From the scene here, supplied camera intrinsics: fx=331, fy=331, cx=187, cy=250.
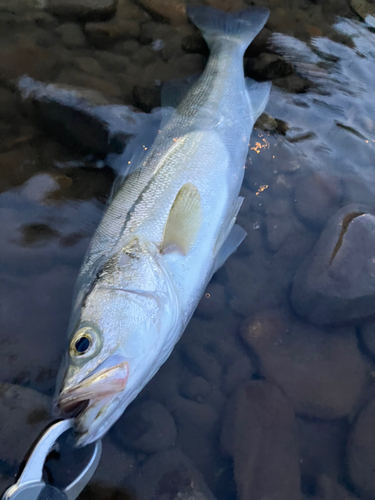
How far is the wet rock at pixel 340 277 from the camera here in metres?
2.25

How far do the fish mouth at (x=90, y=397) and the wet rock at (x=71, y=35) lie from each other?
3126 mm

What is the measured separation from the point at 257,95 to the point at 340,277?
178 cm

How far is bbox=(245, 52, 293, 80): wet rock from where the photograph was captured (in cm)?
330

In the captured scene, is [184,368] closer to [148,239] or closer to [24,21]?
[148,239]

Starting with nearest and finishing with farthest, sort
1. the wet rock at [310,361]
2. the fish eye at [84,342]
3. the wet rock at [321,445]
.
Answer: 1. the fish eye at [84,342]
2. the wet rock at [321,445]
3. the wet rock at [310,361]

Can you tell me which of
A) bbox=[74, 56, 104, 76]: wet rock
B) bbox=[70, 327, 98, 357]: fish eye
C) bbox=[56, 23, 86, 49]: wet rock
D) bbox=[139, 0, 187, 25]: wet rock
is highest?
bbox=[139, 0, 187, 25]: wet rock

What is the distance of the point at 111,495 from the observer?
179 cm

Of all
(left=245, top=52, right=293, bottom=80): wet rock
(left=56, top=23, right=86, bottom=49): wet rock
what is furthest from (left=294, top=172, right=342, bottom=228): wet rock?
(left=56, top=23, right=86, bottom=49): wet rock

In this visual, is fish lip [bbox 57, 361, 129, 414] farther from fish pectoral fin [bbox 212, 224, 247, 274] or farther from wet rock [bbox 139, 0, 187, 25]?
wet rock [bbox 139, 0, 187, 25]

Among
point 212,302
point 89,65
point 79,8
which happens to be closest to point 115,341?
point 212,302

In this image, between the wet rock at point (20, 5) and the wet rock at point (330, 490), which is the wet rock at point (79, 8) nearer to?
the wet rock at point (20, 5)

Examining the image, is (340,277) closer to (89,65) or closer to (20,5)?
(89,65)

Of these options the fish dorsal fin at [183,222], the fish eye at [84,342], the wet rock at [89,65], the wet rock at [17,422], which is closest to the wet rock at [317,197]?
the fish dorsal fin at [183,222]

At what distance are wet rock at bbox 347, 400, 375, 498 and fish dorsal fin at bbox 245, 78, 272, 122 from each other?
2.39 metres
